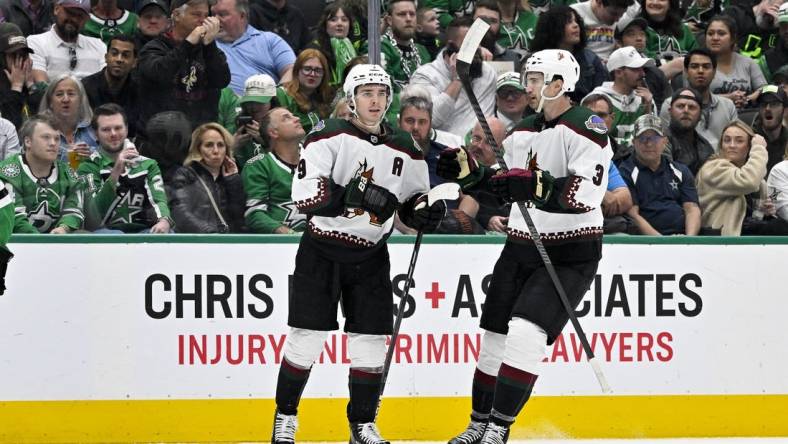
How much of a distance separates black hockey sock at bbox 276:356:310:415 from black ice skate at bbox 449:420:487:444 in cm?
60

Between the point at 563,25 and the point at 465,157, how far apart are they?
253 cm

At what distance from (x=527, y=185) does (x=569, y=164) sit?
0.72ft

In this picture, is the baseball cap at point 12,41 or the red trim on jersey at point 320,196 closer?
the red trim on jersey at point 320,196

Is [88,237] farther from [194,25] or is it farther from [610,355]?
[610,355]

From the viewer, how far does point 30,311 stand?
5.69 meters

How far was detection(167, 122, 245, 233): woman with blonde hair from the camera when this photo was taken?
5.98 m

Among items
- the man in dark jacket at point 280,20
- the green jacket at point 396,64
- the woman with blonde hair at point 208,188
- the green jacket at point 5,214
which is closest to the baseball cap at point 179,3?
the man in dark jacket at point 280,20

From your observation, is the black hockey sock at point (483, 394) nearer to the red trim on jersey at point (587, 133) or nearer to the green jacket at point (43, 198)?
the red trim on jersey at point (587, 133)

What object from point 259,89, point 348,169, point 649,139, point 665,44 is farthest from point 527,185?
point 665,44

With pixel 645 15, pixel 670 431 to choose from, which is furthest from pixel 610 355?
pixel 645 15

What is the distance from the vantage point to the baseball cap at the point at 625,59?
23.4ft

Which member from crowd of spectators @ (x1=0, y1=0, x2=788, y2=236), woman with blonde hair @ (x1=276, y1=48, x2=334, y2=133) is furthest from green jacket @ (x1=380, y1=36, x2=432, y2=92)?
woman with blonde hair @ (x1=276, y1=48, x2=334, y2=133)

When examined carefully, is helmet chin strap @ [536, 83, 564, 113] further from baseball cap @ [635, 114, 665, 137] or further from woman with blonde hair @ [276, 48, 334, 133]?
woman with blonde hair @ [276, 48, 334, 133]

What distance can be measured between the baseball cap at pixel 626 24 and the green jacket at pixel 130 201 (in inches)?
120
